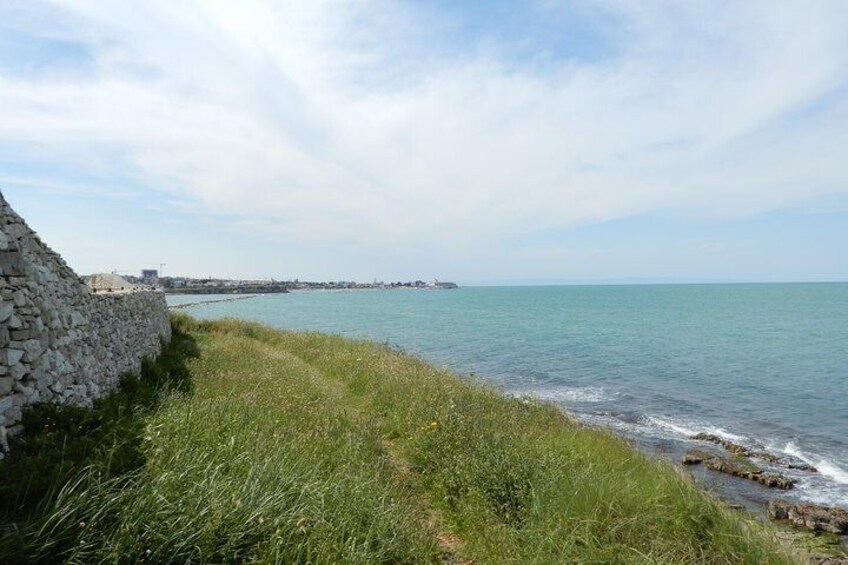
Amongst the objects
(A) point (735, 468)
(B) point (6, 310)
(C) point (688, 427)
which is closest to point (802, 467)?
(A) point (735, 468)

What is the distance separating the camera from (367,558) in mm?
5055

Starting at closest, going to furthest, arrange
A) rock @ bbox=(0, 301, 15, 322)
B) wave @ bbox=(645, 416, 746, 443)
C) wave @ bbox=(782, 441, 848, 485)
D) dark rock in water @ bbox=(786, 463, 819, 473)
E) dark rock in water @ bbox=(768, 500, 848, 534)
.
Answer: rock @ bbox=(0, 301, 15, 322) < dark rock in water @ bbox=(768, 500, 848, 534) < wave @ bbox=(782, 441, 848, 485) < dark rock in water @ bbox=(786, 463, 819, 473) < wave @ bbox=(645, 416, 746, 443)

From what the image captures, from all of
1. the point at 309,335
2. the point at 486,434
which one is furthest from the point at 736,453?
the point at 309,335

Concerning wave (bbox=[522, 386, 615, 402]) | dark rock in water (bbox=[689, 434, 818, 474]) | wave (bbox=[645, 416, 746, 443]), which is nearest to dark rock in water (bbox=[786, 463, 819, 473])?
dark rock in water (bbox=[689, 434, 818, 474])

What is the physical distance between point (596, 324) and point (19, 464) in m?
61.6

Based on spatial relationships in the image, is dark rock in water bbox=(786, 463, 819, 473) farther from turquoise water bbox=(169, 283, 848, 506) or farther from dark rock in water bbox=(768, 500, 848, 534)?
dark rock in water bbox=(768, 500, 848, 534)

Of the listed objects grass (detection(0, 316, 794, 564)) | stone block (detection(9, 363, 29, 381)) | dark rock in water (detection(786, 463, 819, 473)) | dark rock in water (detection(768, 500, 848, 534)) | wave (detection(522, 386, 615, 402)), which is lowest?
dark rock in water (detection(786, 463, 819, 473))

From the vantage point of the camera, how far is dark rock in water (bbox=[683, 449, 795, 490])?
44.0ft

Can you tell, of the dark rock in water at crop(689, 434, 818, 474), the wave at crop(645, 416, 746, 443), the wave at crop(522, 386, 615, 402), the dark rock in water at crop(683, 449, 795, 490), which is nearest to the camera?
the dark rock in water at crop(683, 449, 795, 490)

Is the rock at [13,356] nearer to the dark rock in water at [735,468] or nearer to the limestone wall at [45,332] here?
the limestone wall at [45,332]

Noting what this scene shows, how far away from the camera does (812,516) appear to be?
36.5ft

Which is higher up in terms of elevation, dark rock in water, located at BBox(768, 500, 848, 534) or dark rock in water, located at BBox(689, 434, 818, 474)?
dark rock in water, located at BBox(768, 500, 848, 534)

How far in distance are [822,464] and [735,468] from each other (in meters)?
3.24

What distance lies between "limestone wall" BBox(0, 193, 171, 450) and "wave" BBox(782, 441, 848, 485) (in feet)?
59.0
